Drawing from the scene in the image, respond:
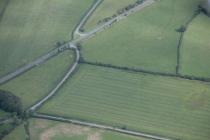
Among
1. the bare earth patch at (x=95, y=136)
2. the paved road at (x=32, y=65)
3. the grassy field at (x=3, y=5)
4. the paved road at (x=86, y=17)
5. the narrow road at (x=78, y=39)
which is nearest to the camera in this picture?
the bare earth patch at (x=95, y=136)

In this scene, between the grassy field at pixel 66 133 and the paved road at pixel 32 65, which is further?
the paved road at pixel 32 65

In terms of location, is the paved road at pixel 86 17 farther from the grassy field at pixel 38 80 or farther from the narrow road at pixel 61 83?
the grassy field at pixel 38 80

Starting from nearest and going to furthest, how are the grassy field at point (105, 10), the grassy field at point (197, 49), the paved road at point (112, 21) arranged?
the grassy field at point (197, 49), the paved road at point (112, 21), the grassy field at point (105, 10)

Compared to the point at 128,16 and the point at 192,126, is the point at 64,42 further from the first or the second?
the point at 192,126

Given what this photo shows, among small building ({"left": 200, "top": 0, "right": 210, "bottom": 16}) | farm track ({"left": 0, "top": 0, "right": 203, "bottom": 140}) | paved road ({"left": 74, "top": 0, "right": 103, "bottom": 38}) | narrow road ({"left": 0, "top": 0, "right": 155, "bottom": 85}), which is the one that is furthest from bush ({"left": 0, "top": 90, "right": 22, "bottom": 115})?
small building ({"left": 200, "top": 0, "right": 210, "bottom": 16})

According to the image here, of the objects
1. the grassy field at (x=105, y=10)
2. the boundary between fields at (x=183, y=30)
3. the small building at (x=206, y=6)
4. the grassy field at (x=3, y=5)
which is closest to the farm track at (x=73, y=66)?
the grassy field at (x=105, y=10)

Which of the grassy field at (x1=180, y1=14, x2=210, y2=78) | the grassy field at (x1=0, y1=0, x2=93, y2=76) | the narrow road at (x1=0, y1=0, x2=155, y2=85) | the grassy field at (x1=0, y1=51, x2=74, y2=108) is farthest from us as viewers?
the grassy field at (x1=0, y1=0, x2=93, y2=76)

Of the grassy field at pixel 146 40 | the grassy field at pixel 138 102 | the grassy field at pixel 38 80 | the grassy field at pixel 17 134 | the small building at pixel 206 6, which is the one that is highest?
the small building at pixel 206 6

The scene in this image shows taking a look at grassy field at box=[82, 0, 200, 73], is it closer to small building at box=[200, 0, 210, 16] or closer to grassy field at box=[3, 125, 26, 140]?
small building at box=[200, 0, 210, 16]
